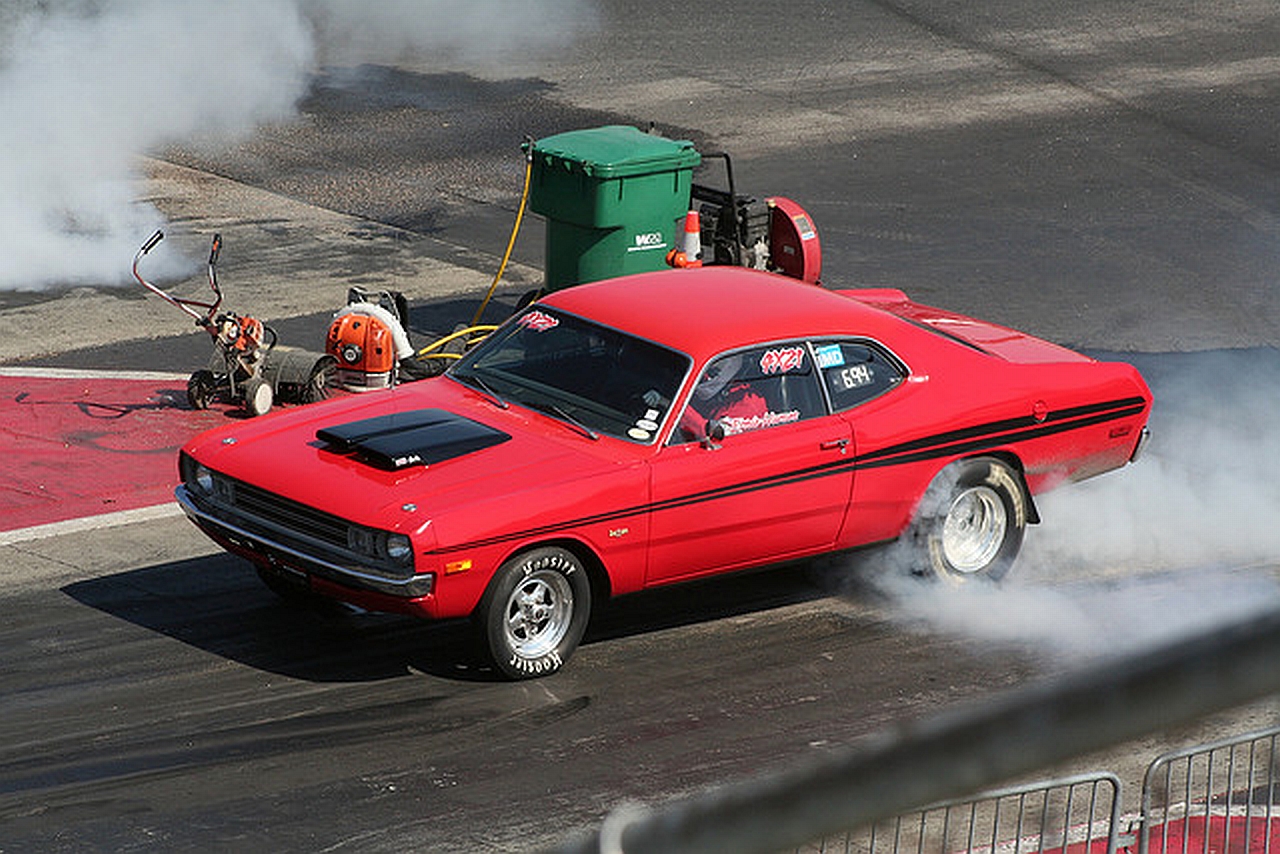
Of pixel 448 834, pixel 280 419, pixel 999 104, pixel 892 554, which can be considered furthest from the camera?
pixel 999 104

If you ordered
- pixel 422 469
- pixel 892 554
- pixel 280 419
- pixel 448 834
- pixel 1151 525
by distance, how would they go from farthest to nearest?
pixel 1151 525 → pixel 892 554 → pixel 280 419 → pixel 422 469 → pixel 448 834

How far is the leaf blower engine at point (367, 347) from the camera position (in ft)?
37.0

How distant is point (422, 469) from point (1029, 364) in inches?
125

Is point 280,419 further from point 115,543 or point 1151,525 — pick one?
point 1151,525

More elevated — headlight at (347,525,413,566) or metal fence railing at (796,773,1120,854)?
headlight at (347,525,413,566)

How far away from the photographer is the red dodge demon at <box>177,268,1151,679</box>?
7410 millimetres

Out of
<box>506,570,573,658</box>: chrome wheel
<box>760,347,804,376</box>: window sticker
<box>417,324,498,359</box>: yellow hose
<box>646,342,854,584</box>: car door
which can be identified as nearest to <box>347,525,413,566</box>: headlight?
<box>506,570,573,658</box>: chrome wheel

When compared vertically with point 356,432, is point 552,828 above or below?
below

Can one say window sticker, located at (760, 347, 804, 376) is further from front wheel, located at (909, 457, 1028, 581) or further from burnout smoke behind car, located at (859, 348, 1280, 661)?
burnout smoke behind car, located at (859, 348, 1280, 661)

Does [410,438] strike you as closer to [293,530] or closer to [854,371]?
[293,530]

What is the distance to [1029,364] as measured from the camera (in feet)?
29.7

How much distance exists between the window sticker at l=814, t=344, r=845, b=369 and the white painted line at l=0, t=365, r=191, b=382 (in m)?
5.27

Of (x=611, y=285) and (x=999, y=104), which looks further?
(x=999, y=104)

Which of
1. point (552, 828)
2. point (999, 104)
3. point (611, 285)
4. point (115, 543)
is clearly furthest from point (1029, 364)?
point (999, 104)
